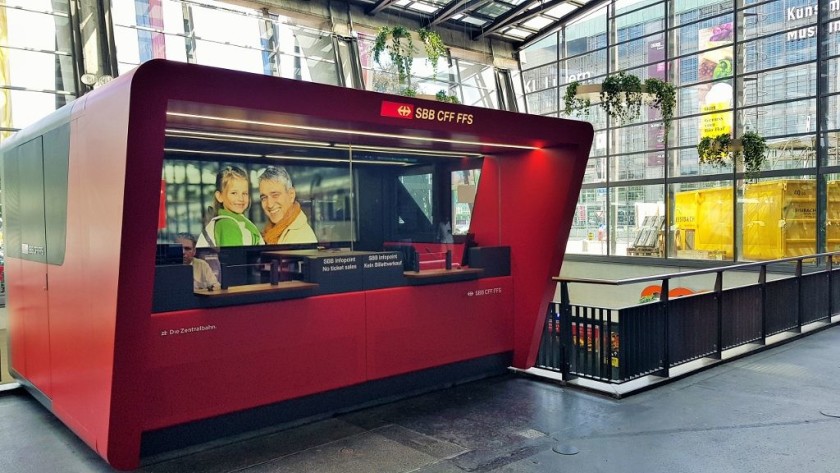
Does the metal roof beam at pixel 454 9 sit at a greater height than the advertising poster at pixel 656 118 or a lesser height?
greater

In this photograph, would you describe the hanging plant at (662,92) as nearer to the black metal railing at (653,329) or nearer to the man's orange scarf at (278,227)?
the black metal railing at (653,329)

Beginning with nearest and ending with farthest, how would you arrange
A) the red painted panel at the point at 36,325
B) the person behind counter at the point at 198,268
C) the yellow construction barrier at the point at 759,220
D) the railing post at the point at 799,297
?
the person behind counter at the point at 198,268
the red painted panel at the point at 36,325
the railing post at the point at 799,297
the yellow construction barrier at the point at 759,220

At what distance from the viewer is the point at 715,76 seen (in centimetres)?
1394

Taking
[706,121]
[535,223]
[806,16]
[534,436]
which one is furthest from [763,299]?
[806,16]

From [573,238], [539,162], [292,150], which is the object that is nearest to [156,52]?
[292,150]

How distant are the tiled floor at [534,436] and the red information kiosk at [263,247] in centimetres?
24

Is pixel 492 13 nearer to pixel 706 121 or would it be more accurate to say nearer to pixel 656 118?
pixel 656 118

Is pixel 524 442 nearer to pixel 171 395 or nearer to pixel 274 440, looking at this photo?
pixel 274 440

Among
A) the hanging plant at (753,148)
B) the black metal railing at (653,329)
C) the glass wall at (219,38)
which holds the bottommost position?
the black metal railing at (653,329)

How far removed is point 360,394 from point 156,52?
8487 mm

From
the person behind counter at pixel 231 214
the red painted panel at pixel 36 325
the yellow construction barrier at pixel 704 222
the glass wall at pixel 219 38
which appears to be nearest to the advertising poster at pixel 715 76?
the yellow construction barrier at pixel 704 222

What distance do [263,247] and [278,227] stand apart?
24 centimetres

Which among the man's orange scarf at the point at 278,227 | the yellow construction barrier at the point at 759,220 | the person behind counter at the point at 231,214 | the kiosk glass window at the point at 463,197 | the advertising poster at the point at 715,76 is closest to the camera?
the person behind counter at the point at 231,214

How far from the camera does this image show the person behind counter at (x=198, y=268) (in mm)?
4395
